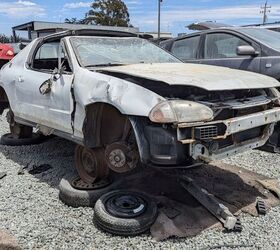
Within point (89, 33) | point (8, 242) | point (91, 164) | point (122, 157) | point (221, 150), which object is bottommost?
point (8, 242)

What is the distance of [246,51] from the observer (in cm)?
574

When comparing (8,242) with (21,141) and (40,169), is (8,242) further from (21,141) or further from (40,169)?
(21,141)

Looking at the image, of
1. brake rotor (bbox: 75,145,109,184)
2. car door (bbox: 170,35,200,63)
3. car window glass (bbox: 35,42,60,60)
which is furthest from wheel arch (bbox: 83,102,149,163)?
car door (bbox: 170,35,200,63)

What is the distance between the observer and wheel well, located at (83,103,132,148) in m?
3.90

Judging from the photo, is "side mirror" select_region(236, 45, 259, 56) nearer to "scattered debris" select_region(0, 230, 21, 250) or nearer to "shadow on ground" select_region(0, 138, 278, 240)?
"shadow on ground" select_region(0, 138, 278, 240)

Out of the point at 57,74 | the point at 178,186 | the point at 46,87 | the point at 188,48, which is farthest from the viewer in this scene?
the point at 188,48

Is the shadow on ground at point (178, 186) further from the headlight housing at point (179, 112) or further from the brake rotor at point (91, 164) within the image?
the headlight housing at point (179, 112)

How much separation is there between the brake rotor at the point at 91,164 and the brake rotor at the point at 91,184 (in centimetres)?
3

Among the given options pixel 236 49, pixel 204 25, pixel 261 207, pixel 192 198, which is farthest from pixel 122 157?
pixel 204 25

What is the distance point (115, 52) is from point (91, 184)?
160 cm

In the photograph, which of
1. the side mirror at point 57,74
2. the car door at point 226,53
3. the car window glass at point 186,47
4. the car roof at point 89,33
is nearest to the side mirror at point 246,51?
the car door at point 226,53

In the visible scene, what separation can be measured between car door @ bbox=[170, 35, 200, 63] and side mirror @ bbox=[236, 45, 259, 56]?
3.78 ft

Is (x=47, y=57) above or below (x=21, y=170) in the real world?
above

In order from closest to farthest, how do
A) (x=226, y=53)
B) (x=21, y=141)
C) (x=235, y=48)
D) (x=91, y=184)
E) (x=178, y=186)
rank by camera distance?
(x=91, y=184) → (x=178, y=186) → (x=21, y=141) → (x=235, y=48) → (x=226, y=53)
